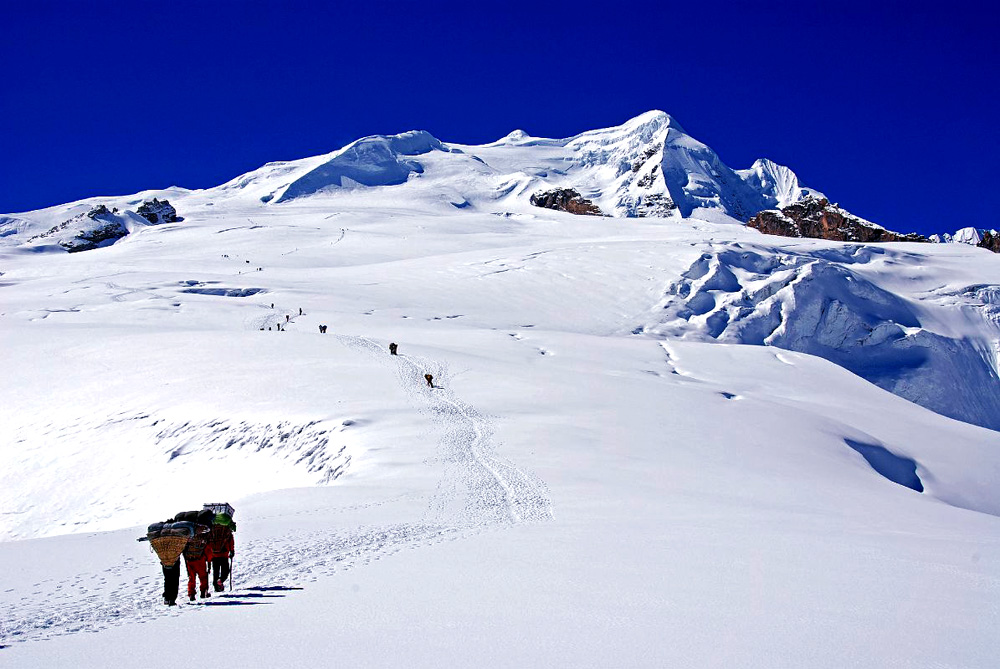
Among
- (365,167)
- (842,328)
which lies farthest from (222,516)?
(365,167)

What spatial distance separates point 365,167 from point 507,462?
14900 centimetres

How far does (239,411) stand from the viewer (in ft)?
73.3

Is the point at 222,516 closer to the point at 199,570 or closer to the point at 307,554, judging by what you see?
the point at 199,570

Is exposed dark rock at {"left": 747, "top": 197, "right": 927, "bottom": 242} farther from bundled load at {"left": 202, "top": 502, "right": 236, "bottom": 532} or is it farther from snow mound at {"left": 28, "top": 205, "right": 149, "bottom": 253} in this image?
bundled load at {"left": 202, "top": 502, "right": 236, "bottom": 532}

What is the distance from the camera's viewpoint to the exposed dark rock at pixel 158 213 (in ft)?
345

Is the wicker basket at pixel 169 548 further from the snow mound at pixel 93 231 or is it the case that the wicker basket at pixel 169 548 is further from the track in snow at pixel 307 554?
the snow mound at pixel 93 231

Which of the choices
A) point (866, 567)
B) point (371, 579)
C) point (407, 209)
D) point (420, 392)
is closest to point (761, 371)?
point (420, 392)

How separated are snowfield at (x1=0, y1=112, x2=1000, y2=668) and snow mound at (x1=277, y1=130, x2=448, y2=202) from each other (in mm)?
80848

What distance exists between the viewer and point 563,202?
14125cm

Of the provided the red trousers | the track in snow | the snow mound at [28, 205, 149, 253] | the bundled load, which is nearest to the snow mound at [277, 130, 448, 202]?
the snow mound at [28, 205, 149, 253]

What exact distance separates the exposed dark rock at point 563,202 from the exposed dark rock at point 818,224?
1139 inches

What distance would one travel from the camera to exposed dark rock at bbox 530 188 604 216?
139875mm

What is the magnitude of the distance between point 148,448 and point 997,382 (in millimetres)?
61553

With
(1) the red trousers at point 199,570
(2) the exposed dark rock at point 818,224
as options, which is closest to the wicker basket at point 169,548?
(1) the red trousers at point 199,570
